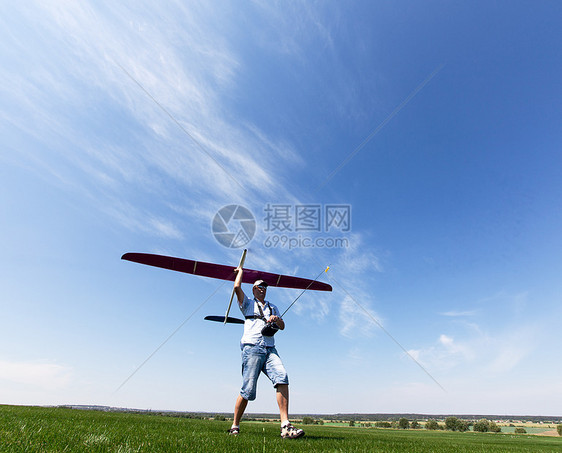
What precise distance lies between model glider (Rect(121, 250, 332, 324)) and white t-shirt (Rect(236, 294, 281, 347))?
3574 millimetres

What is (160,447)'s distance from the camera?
2807mm

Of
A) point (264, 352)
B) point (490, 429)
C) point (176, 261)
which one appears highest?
point (176, 261)

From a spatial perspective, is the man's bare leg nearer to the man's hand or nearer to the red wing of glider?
the man's hand

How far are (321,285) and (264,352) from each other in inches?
301

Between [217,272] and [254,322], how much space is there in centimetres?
560

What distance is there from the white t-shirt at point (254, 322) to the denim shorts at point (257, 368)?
10 centimetres

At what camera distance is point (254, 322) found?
5492mm

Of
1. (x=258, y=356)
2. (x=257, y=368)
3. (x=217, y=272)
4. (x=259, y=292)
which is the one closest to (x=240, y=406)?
(x=257, y=368)

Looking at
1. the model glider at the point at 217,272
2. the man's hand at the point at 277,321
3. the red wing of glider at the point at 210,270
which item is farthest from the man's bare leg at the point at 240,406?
the red wing of glider at the point at 210,270

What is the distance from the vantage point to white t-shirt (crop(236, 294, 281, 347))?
535 centimetres

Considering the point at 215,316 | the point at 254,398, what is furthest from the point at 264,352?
the point at 215,316

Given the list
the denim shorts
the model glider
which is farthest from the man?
the model glider

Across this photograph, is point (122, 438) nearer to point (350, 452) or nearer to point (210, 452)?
point (210, 452)

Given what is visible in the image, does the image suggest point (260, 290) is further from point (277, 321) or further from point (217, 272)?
point (217, 272)
